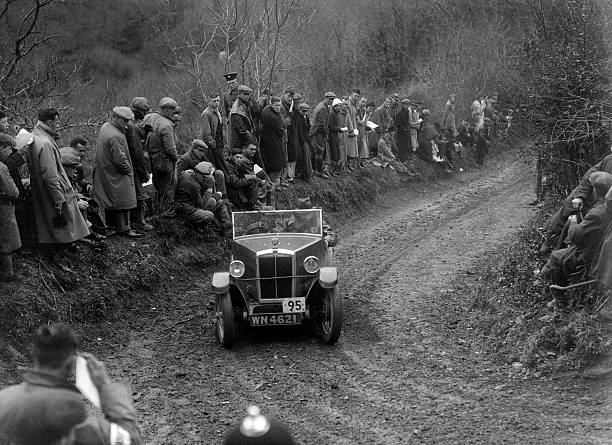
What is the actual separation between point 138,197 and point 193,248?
1619 millimetres

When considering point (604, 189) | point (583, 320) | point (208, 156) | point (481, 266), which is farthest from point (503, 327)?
point (208, 156)

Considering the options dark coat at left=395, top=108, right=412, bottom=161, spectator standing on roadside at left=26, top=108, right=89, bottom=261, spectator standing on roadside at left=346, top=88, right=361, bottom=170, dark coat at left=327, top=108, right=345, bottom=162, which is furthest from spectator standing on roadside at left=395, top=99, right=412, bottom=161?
spectator standing on roadside at left=26, top=108, right=89, bottom=261

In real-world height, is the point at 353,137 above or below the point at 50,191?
below

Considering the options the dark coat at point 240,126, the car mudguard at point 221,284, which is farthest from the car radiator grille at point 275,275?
the dark coat at point 240,126

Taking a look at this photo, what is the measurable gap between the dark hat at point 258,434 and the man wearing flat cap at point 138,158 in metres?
8.33

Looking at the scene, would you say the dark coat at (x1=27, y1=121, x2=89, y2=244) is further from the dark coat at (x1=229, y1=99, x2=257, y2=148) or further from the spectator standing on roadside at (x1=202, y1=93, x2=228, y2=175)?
the dark coat at (x1=229, y1=99, x2=257, y2=148)

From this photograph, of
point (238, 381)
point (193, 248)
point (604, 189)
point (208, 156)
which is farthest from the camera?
point (208, 156)

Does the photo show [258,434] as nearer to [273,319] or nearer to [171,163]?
[273,319]

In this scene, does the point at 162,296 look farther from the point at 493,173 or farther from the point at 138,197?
the point at 493,173

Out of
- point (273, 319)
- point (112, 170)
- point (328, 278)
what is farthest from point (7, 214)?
point (328, 278)

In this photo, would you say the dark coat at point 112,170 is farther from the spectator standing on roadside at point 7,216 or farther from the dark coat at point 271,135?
the dark coat at point 271,135

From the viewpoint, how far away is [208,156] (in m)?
13.1

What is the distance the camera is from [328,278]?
8828mm

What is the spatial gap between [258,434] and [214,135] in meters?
10.9
